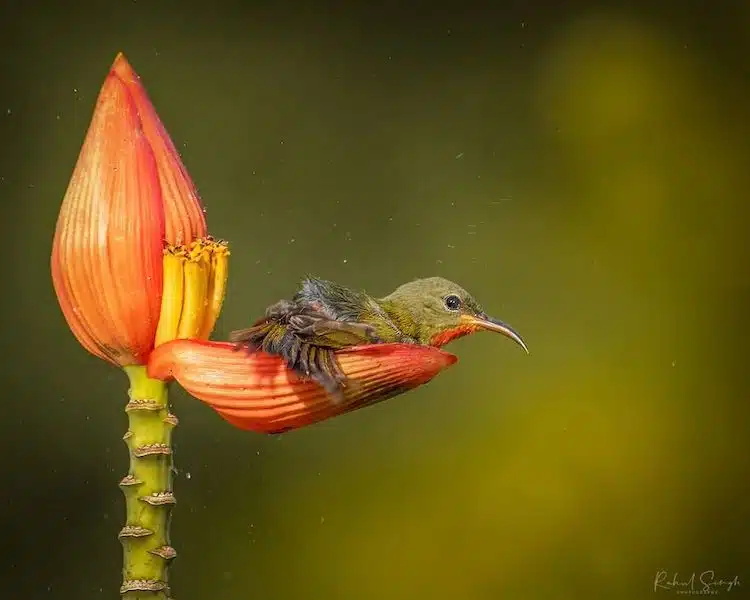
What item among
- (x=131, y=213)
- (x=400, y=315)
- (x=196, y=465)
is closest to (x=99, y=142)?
(x=131, y=213)

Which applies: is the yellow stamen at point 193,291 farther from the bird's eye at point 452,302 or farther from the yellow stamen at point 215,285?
the bird's eye at point 452,302

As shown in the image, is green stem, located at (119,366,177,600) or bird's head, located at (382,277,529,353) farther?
bird's head, located at (382,277,529,353)

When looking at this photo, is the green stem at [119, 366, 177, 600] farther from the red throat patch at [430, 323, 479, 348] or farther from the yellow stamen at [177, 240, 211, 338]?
the red throat patch at [430, 323, 479, 348]

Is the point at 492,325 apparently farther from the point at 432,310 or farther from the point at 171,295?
the point at 171,295

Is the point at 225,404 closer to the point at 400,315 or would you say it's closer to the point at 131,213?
the point at 131,213
